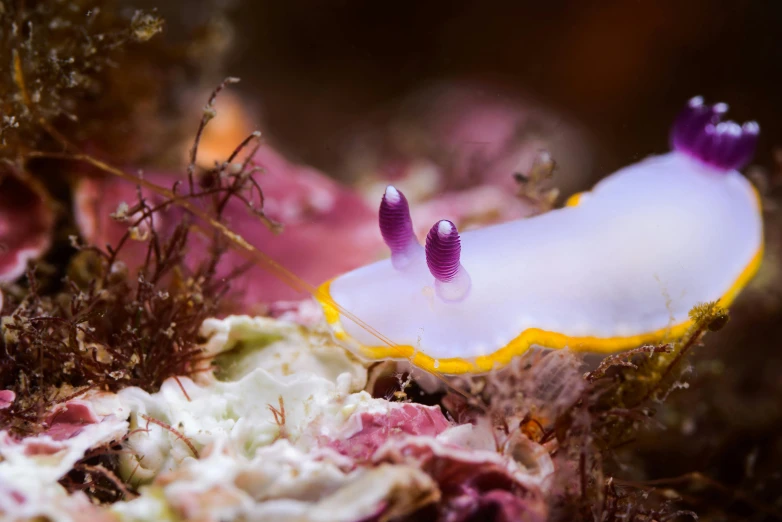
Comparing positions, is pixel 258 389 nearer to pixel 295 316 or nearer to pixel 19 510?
pixel 295 316

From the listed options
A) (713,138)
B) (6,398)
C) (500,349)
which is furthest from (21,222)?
(713,138)

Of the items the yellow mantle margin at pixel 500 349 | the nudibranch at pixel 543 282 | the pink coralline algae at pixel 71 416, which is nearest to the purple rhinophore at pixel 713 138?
the nudibranch at pixel 543 282

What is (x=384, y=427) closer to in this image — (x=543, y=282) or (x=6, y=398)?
(x=543, y=282)

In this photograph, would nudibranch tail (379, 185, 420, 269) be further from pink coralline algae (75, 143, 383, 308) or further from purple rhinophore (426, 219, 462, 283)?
pink coralline algae (75, 143, 383, 308)

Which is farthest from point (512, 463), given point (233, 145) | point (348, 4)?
point (348, 4)

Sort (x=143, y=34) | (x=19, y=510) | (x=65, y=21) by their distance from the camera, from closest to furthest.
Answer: (x=19, y=510), (x=143, y=34), (x=65, y=21)

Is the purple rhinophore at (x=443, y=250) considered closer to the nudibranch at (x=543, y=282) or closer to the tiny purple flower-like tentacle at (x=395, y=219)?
the nudibranch at (x=543, y=282)
